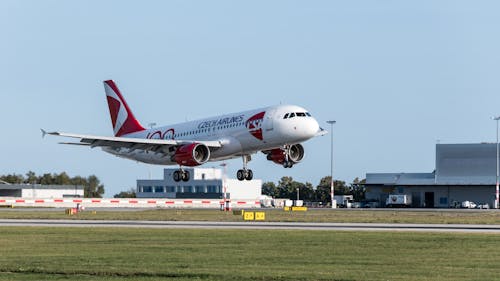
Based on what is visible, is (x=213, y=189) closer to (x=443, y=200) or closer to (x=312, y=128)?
(x=443, y=200)

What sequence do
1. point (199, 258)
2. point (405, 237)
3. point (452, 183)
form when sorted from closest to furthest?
point (199, 258), point (405, 237), point (452, 183)

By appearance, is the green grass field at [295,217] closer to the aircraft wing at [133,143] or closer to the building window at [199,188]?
the aircraft wing at [133,143]

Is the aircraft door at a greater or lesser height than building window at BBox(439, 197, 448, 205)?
greater

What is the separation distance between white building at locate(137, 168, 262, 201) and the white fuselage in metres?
94.5

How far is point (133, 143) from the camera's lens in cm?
7900

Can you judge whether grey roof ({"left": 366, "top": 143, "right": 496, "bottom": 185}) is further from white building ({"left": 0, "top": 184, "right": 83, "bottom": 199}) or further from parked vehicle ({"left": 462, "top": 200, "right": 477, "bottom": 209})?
white building ({"left": 0, "top": 184, "right": 83, "bottom": 199})

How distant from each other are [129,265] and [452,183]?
129163mm

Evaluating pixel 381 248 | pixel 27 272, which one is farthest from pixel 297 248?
pixel 27 272

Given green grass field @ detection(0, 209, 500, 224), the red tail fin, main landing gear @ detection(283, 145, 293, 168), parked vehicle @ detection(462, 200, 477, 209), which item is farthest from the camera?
parked vehicle @ detection(462, 200, 477, 209)

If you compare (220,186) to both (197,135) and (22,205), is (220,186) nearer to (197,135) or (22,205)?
(22,205)

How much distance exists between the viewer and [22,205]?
118188 millimetres

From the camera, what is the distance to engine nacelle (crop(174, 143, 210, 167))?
243ft

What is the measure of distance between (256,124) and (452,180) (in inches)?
3700

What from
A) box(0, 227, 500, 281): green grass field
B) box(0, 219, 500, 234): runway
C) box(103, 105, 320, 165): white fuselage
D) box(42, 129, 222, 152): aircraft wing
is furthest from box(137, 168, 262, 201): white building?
box(0, 227, 500, 281): green grass field
